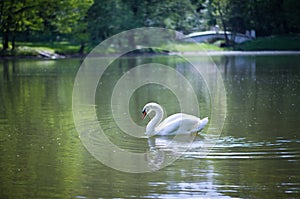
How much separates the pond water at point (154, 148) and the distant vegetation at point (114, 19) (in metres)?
32.1

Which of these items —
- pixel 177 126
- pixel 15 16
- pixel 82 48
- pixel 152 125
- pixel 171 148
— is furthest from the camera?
pixel 82 48

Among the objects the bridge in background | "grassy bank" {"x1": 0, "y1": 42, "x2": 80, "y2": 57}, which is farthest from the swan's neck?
the bridge in background

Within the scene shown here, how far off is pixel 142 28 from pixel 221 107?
1682 inches

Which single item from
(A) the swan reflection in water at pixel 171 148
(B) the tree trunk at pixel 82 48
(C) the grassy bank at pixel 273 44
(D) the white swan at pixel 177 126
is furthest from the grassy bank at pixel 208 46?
(A) the swan reflection in water at pixel 171 148

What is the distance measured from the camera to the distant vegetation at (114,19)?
165ft

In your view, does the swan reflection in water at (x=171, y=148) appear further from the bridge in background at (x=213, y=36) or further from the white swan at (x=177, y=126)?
the bridge in background at (x=213, y=36)

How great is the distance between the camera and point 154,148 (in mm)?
11516

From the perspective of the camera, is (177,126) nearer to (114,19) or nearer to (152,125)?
(152,125)

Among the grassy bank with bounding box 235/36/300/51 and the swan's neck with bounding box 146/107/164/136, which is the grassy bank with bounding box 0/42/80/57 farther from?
the swan's neck with bounding box 146/107/164/136

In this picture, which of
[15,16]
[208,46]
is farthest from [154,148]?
[208,46]

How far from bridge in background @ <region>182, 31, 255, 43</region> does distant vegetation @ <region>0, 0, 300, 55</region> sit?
27.6 inches

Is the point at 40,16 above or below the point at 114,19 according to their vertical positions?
above

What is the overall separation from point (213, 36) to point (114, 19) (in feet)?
37.5

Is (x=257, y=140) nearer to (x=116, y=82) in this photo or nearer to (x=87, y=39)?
(x=116, y=82)
